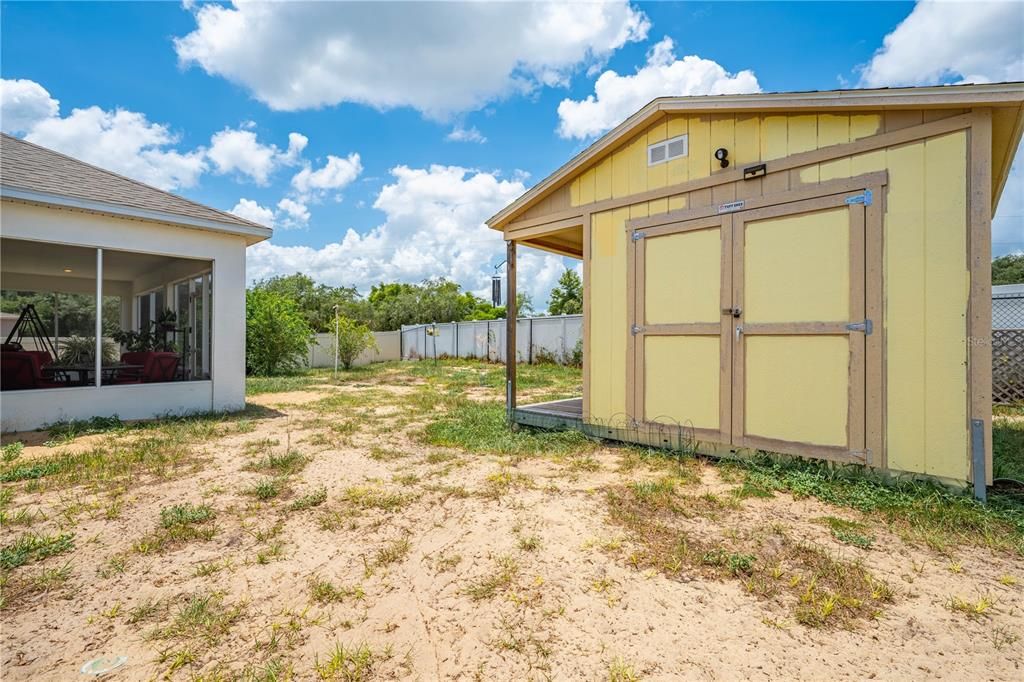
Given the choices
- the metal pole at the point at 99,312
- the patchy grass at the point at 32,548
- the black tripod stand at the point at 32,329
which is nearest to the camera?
the patchy grass at the point at 32,548

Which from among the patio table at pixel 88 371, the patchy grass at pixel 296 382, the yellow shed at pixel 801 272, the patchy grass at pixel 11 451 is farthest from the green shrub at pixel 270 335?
the yellow shed at pixel 801 272

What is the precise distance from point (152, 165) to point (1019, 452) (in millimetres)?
14891

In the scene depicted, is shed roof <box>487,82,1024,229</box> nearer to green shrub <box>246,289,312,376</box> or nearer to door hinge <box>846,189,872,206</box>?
door hinge <box>846,189,872,206</box>

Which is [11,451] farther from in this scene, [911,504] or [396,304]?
[396,304]

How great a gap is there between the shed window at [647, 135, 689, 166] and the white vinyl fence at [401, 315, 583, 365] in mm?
8974

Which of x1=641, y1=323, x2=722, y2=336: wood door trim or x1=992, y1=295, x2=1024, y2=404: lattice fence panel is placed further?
x1=992, y1=295, x2=1024, y2=404: lattice fence panel

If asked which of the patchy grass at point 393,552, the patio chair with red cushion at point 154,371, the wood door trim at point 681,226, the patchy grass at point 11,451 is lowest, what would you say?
the patchy grass at point 393,552

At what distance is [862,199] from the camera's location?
3.30 metres

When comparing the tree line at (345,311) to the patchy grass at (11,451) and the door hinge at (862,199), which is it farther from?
the door hinge at (862,199)

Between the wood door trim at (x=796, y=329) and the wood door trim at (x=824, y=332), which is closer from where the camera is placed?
the wood door trim at (x=824, y=332)

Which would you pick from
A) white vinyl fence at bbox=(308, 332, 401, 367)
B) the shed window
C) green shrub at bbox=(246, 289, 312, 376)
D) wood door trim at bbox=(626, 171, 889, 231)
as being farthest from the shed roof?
white vinyl fence at bbox=(308, 332, 401, 367)

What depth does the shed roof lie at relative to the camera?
9.28ft

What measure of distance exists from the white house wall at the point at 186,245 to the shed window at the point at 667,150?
601 centimetres

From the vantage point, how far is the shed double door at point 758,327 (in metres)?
3.38
